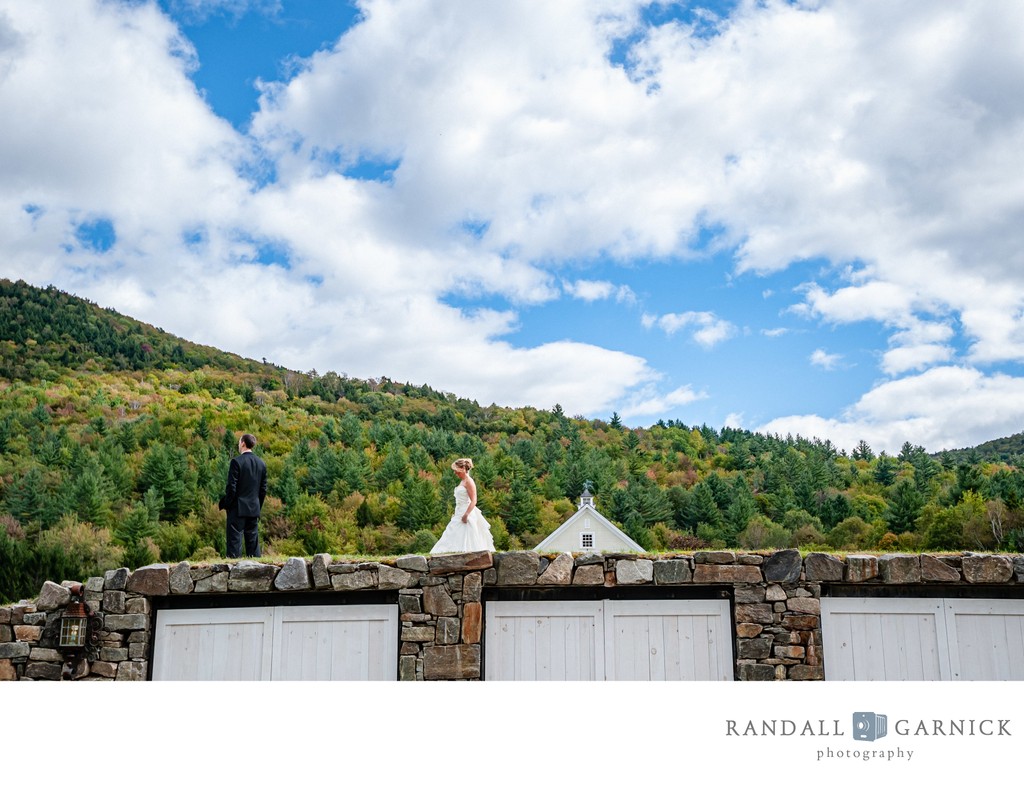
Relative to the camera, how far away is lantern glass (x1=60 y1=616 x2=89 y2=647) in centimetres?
803

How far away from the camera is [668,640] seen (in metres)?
8.06

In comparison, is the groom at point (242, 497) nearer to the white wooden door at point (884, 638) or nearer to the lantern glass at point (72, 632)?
the lantern glass at point (72, 632)

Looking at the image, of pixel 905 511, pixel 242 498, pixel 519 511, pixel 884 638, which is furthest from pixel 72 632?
pixel 905 511

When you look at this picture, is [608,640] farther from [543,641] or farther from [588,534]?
[588,534]

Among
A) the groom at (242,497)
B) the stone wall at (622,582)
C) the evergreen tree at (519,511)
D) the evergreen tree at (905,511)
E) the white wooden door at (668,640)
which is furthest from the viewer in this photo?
the evergreen tree at (905,511)

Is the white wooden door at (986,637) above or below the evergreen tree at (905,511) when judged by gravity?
below

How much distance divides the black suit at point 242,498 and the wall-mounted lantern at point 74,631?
157 centimetres

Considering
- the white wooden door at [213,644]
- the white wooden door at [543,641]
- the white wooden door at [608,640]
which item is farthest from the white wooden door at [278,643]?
the white wooden door at [608,640]

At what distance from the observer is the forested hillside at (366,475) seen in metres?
26.6

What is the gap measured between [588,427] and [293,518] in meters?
26.3

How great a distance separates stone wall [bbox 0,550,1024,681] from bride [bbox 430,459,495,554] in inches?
53.8

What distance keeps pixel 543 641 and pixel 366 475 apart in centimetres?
2618

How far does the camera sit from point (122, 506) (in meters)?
28.0
